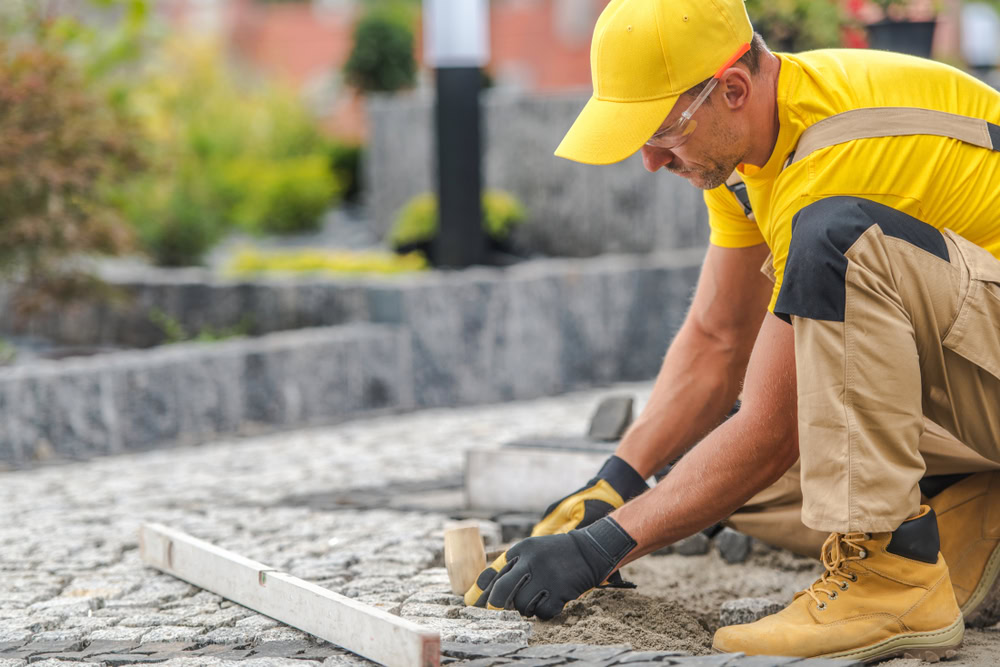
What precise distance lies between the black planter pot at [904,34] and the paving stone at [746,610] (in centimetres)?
429

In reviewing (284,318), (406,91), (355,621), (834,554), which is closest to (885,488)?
(834,554)

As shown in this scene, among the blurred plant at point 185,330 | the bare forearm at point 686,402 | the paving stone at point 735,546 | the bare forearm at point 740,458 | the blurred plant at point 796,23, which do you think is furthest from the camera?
the blurred plant at point 185,330

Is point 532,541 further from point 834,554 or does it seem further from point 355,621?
point 834,554

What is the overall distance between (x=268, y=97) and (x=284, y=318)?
8.80m

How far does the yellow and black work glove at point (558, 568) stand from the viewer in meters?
2.46

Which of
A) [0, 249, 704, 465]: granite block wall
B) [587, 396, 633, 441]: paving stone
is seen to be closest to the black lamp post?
[0, 249, 704, 465]: granite block wall

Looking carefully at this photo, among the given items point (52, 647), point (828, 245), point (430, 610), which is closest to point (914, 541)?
point (828, 245)

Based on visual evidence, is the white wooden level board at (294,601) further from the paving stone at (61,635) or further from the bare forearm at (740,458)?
the bare forearm at (740,458)

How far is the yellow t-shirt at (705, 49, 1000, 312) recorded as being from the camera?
2.32 metres

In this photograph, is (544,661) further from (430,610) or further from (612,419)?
(612,419)

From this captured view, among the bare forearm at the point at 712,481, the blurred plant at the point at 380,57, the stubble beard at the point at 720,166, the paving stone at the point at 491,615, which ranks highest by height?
the blurred plant at the point at 380,57

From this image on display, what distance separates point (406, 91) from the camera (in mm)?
15211

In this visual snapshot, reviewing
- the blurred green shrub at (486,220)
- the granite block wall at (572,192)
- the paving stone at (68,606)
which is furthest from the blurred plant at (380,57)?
the paving stone at (68,606)

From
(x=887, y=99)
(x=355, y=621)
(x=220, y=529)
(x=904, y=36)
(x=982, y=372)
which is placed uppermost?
(x=904, y=36)
